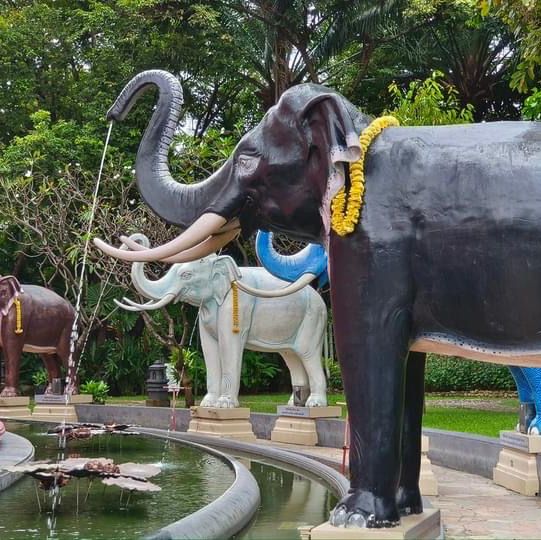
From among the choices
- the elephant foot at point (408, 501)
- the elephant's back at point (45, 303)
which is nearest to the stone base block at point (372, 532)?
the elephant foot at point (408, 501)

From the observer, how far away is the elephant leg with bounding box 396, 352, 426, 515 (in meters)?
4.70

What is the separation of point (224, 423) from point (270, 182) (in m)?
7.12

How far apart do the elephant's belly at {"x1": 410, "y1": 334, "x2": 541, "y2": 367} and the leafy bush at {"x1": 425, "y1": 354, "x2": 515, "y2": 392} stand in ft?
58.1

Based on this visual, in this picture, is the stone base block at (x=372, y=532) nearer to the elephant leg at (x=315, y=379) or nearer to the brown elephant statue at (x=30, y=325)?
the elephant leg at (x=315, y=379)

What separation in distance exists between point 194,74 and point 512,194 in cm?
1842

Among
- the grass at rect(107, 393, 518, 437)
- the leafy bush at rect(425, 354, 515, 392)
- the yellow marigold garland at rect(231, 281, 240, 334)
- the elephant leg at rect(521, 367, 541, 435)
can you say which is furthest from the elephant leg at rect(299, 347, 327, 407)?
the leafy bush at rect(425, 354, 515, 392)

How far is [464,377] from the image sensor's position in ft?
71.8

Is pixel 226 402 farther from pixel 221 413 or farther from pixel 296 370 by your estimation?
pixel 296 370

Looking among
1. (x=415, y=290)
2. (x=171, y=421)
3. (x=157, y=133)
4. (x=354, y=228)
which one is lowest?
(x=171, y=421)

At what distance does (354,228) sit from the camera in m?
4.23

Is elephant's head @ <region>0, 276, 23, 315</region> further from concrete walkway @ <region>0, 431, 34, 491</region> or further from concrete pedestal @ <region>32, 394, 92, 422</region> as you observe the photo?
concrete walkway @ <region>0, 431, 34, 491</region>

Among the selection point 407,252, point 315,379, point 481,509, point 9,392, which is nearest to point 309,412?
point 315,379

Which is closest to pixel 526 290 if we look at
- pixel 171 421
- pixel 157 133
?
pixel 157 133

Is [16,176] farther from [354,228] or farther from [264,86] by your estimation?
[354,228]
